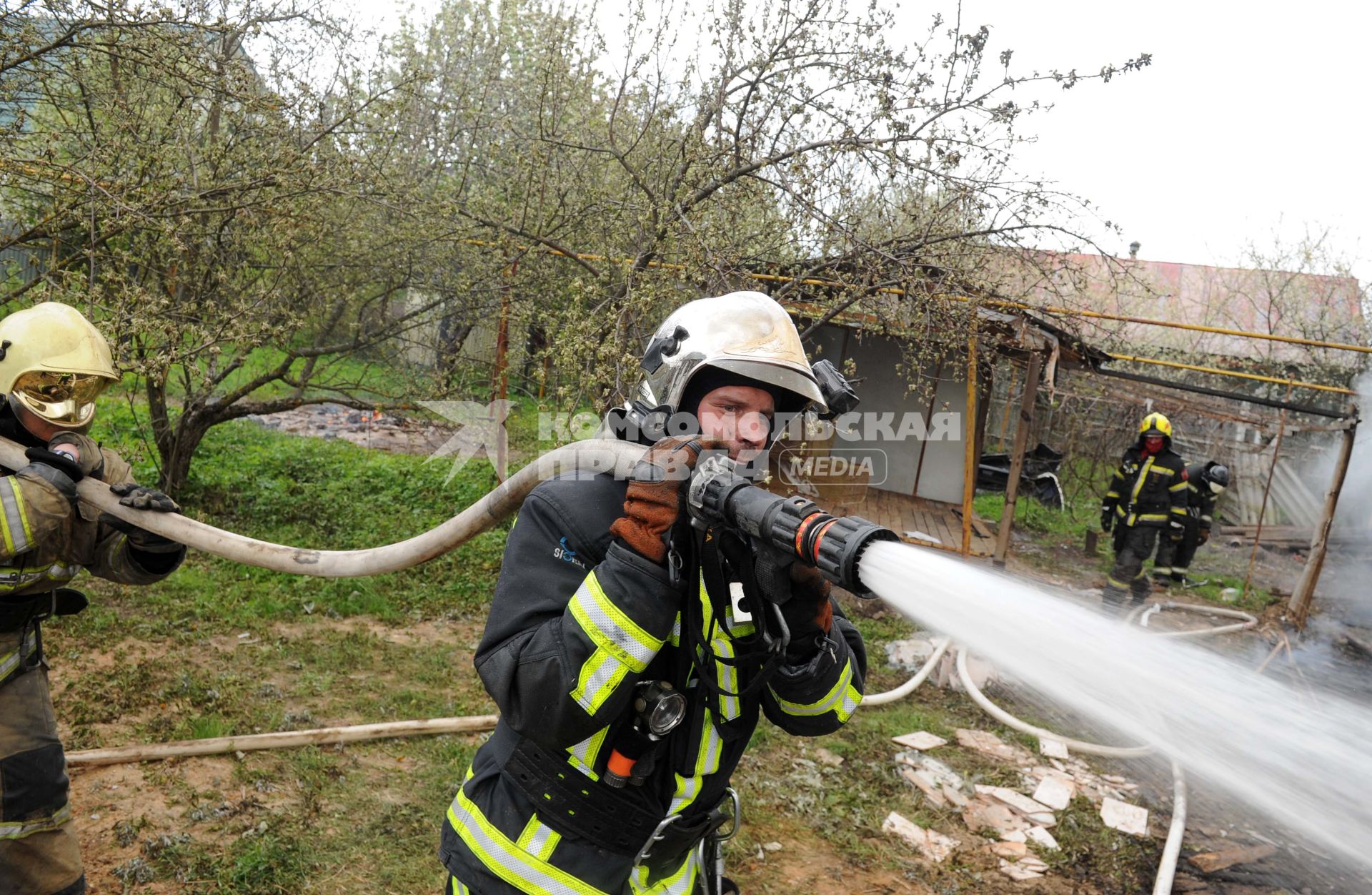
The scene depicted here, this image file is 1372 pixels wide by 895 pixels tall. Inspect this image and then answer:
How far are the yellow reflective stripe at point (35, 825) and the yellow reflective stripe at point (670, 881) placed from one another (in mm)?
2220

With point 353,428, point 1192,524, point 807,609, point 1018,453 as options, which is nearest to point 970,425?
point 1018,453

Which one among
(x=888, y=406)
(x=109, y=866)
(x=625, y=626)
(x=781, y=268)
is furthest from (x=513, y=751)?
(x=888, y=406)

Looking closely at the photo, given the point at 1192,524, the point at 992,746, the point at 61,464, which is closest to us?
the point at 61,464

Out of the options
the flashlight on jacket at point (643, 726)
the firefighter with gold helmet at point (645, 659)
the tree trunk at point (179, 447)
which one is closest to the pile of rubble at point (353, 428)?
the tree trunk at point (179, 447)

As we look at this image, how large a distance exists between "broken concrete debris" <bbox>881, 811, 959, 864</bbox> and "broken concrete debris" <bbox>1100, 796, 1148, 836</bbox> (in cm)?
122

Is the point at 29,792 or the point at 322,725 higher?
the point at 29,792

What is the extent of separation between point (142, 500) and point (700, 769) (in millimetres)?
2165

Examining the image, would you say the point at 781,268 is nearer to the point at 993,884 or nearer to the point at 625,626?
the point at 993,884

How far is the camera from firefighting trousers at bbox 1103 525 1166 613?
10.7 m

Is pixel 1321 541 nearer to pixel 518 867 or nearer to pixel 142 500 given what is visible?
pixel 518 867

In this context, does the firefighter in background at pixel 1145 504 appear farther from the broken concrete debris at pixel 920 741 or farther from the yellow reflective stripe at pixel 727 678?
the yellow reflective stripe at pixel 727 678

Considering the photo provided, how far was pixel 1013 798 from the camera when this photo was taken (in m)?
5.77

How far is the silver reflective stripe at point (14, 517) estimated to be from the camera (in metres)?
2.66

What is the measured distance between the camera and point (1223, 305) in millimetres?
22953
